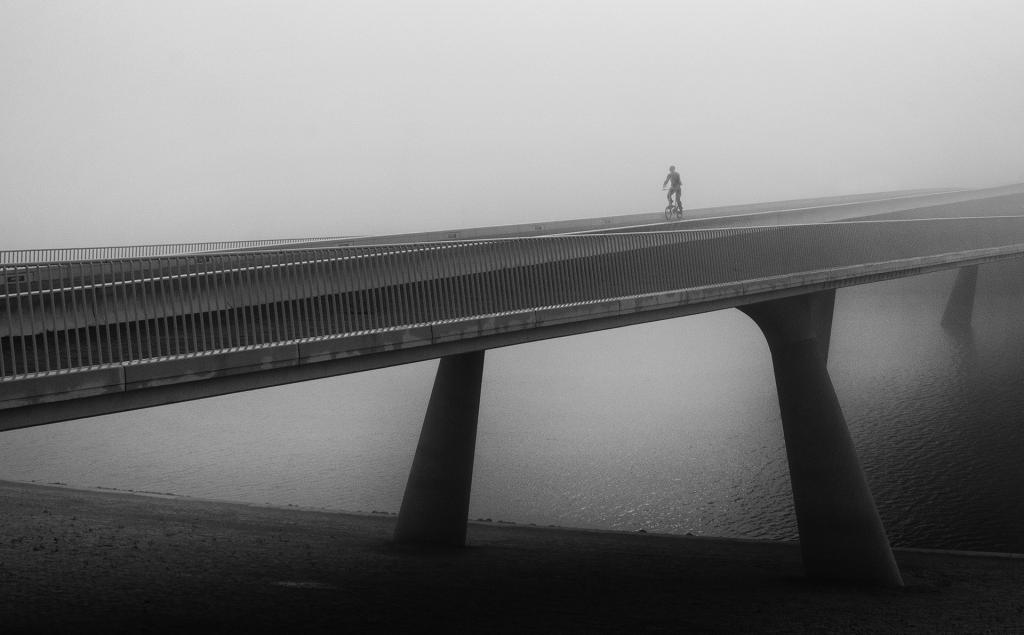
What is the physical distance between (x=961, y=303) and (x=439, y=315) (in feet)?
167

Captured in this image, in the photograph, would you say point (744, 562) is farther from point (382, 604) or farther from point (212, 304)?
point (212, 304)

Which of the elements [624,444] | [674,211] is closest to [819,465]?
[624,444]

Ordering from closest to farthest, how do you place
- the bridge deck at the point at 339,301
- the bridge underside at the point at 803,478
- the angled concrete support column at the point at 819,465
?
the bridge deck at the point at 339,301 < the angled concrete support column at the point at 819,465 < the bridge underside at the point at 803,478

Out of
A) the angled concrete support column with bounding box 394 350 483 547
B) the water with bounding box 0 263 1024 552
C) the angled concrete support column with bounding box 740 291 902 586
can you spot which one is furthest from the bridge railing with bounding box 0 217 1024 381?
the water with bounding box 0 263 1024 552

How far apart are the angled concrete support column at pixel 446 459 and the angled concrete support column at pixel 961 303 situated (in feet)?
148

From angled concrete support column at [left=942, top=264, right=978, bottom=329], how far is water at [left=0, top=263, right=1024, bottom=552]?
15.9ft

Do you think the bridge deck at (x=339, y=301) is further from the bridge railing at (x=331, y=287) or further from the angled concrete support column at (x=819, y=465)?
the angled concrete support column at (x=819, y=465)

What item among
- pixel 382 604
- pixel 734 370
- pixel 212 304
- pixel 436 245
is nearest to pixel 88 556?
pixel 382 604

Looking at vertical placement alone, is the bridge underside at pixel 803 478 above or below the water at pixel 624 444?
above

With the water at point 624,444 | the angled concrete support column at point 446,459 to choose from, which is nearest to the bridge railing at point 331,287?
the angled concrete support column at point 446,459

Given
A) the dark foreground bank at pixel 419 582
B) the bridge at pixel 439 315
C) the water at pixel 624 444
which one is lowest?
the water at pixel 624 444

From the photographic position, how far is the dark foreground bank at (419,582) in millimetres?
11367

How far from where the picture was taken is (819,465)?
17109 millimetres

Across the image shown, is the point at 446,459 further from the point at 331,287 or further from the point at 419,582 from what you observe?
the point at 331,287
